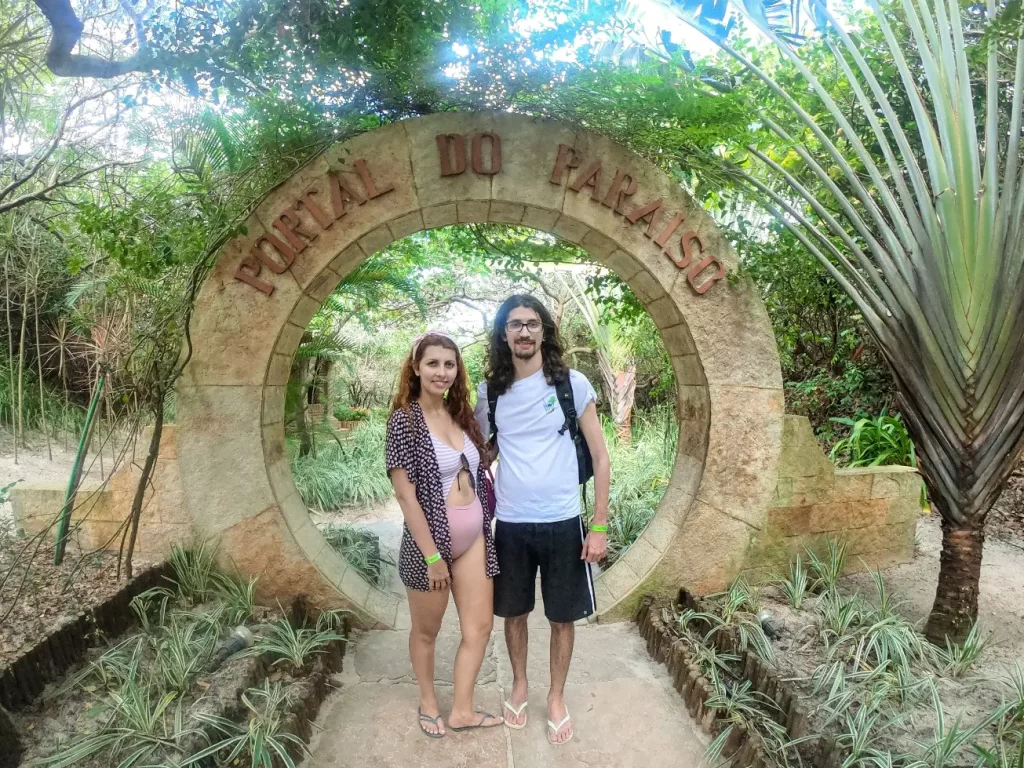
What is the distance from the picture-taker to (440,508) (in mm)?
2248

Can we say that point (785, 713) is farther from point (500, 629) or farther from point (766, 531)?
point (500, 629)

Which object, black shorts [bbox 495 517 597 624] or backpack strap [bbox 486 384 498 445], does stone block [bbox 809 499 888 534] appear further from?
backpack strap [bbox 486 384 498 445]

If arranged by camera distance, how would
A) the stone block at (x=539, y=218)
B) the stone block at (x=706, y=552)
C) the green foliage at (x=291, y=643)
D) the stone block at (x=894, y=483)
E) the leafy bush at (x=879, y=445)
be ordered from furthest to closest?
the leafy bush at (x=879, y=445)
the stone block at (x=894, y=483)
the stone block at (x=706, y=552)
the stone block at (x=539, y=218)
the green foliage at (x=291, y=643)

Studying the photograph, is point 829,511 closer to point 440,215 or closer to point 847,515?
point 847,515

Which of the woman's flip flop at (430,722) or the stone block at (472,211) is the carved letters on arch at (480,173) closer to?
the stone block at (472,211)

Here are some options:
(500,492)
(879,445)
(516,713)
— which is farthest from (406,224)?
(879,445)

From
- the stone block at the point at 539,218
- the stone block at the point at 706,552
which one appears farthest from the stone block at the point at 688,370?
the stone block at the point at 539,218

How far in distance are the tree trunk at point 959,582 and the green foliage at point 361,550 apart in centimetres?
351

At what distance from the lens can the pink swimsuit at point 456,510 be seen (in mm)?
2273

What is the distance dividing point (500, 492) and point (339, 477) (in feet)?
15.9

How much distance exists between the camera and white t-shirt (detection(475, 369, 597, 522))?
231 centimetres

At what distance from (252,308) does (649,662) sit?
2.78m

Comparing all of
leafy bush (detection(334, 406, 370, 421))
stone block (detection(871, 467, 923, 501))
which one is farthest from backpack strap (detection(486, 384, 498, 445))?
leafy bush (detection(334, 406, 370, 421))

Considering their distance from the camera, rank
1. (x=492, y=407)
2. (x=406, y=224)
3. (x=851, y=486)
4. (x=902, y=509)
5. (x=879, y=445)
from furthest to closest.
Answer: (x=879, y=445)
(x=902, y=509)
(x=851, y=486)
(x=406, y=224)
(x=492, y=407)
